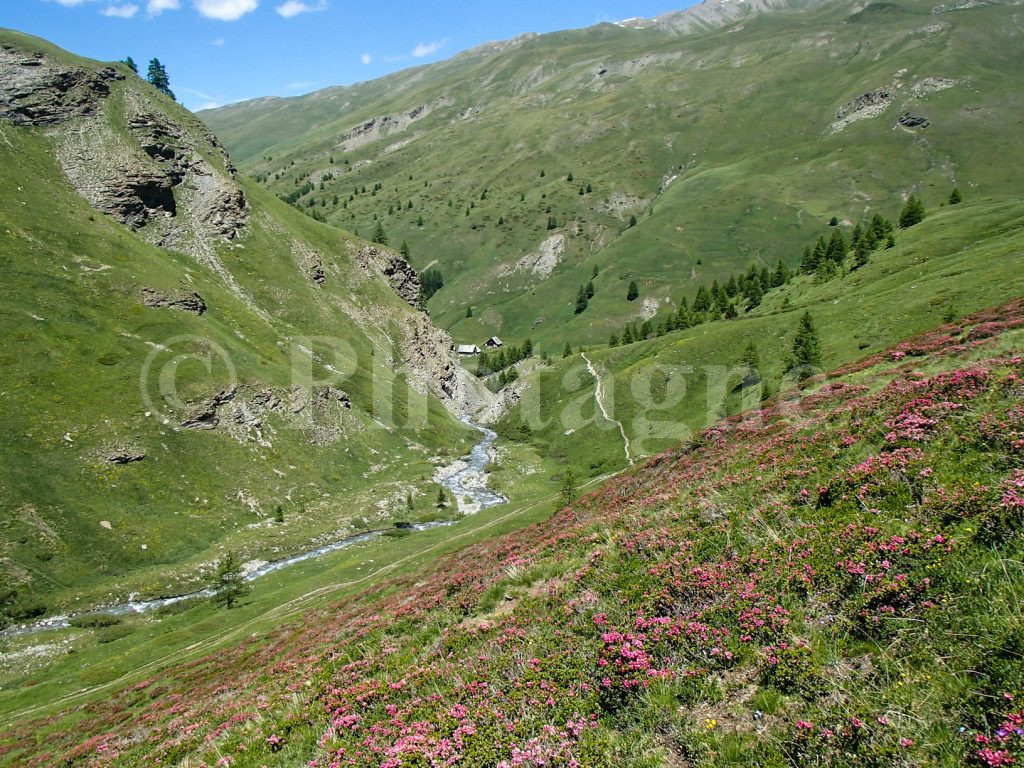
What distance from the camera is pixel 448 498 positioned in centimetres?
8494

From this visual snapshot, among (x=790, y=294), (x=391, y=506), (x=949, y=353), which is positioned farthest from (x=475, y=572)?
(x=790, y=294)

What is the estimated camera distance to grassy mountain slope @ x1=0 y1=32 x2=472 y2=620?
190ft

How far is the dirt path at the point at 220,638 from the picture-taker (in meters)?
36.3

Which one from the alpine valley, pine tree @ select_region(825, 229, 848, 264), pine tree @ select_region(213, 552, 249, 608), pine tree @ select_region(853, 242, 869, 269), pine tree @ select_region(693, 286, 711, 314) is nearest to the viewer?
the alpine valley

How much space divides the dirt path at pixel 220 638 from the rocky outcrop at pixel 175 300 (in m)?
65.7

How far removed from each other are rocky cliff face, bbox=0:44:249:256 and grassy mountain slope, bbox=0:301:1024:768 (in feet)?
403

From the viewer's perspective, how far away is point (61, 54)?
12119cm

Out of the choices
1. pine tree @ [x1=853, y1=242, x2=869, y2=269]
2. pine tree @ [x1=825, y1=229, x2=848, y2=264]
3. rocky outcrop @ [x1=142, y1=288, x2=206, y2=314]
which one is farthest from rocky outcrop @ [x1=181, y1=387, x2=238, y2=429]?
pine tree @ [x1=825, y1=229, x2=848, y2=264]

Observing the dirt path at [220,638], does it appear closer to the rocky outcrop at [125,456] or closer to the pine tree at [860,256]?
the rocky outcrop at [125,456]

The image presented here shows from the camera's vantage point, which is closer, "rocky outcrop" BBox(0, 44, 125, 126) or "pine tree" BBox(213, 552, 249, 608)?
"pine tree" BBox(213, 552, 249, 608)

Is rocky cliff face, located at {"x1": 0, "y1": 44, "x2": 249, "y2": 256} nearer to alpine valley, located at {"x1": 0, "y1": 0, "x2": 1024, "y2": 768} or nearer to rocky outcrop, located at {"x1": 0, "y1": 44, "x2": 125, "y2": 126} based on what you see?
rocky outcrop, located at {"x1": 0, "y1": 44, "x2": 125, "y2": 126}

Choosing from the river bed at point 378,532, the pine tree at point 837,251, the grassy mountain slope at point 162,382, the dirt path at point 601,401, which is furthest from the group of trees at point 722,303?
the grassy mountain slope at point 162,382

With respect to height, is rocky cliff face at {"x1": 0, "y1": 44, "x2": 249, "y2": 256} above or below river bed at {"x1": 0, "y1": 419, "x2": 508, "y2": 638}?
above

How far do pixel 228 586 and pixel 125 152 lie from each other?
112m
